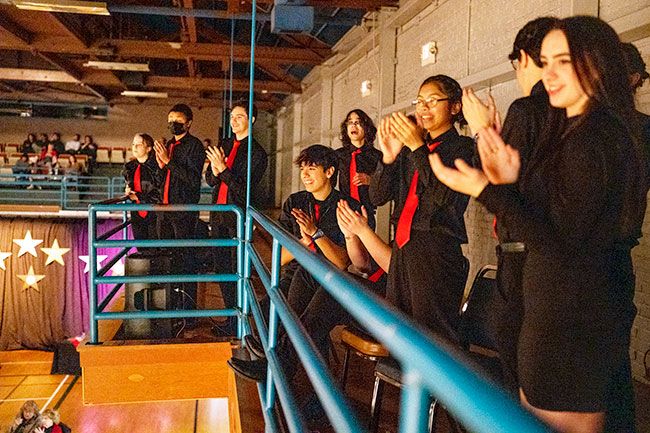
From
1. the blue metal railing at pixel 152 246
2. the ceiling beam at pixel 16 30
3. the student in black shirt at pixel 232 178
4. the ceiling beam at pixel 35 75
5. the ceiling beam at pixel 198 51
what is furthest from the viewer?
the ceiling beam at pixel 35 75

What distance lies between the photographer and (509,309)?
4.38 feet

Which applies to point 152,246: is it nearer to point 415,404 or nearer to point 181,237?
point 181,237

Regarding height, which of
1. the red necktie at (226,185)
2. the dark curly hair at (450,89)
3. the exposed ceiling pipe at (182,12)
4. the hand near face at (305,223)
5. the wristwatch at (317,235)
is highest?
the exposed ceiling pipe at (182,12)

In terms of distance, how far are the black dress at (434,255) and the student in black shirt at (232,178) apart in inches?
66.3

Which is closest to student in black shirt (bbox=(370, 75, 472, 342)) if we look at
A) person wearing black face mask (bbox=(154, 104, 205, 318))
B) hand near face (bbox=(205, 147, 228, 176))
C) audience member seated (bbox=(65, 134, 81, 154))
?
hand near face (bbox=(205, 147, 228, 176))

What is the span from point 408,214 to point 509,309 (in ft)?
2.41

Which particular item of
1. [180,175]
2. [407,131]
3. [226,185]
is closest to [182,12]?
[180,175]

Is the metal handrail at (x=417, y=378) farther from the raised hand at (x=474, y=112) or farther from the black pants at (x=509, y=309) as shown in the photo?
the raised hand at (x=474, y=112)

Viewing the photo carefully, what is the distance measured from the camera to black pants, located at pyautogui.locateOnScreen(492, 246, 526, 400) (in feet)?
4.32

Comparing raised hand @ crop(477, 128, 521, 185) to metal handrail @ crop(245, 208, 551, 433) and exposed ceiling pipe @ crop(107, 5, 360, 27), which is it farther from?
exposed ceiling pipe @ crop(107, 5, 360, 27)

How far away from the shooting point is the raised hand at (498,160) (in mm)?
1258

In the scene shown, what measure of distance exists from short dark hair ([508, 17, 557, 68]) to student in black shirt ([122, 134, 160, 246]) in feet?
10.9

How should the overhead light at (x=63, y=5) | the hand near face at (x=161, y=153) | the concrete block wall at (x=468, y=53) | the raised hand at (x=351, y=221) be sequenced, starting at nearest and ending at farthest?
the raised hand at (x=351, y=221)
the concrete block wall at (x=468, y=53)
the hand near face at (x=161, y=153)
the overhead light at (x=63, y=5)

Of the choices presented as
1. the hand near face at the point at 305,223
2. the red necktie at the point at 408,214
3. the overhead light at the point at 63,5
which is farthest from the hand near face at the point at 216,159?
the overhead light at the point at 63,5
